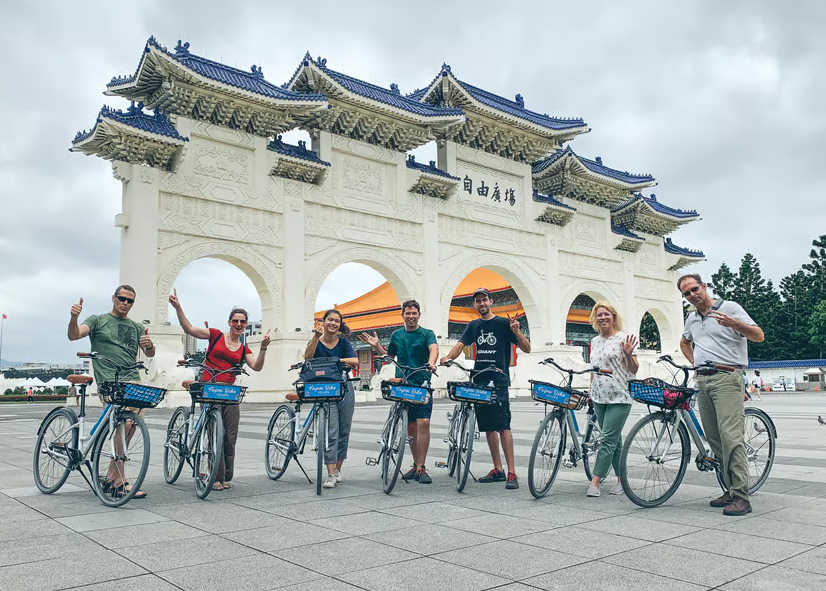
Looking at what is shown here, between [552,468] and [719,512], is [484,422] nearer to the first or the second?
[552,468]

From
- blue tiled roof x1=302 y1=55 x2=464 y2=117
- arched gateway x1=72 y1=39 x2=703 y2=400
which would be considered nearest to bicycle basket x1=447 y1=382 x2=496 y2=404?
arched gateway x1=72 y1=39 x2=703 y2=400

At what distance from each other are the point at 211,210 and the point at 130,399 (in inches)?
586

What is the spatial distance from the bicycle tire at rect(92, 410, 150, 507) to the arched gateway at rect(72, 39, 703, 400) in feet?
43.0

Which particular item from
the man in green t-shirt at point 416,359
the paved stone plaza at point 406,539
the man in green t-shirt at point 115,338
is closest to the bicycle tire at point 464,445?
the paved stone plaza at point 406,539

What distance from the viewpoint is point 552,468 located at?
5.19 meters

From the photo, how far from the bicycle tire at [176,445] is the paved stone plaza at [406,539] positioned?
208mm

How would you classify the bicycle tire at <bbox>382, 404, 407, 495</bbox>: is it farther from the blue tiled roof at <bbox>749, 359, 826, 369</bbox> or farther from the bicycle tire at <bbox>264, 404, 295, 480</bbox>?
the blue tiled roof at <bbox>749, 359, 826, 369</bbox>

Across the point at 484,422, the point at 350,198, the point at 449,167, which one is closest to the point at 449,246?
the point at 449,167

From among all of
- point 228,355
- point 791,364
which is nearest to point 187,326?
point 228,355

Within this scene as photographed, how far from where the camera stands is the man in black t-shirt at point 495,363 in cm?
593

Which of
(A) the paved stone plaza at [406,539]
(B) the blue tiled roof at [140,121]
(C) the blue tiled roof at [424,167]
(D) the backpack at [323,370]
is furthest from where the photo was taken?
(C) the blue tiled roof at [424,167]

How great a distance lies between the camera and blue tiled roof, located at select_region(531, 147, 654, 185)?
27.9 m

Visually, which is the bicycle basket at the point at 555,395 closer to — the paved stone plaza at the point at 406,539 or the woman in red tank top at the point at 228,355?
the paved stone plaza at the point at 406,539

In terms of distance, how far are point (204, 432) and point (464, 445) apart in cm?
214
